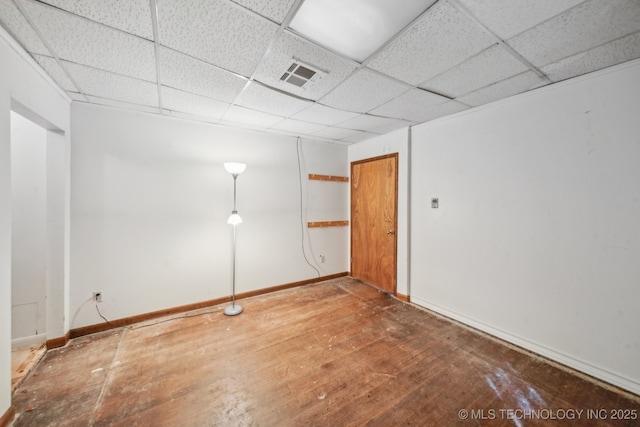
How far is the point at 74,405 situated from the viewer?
1.67m

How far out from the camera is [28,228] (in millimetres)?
2318

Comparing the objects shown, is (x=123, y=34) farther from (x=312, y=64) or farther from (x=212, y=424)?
(x=212, y=424)

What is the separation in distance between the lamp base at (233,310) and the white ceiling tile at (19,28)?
284cm

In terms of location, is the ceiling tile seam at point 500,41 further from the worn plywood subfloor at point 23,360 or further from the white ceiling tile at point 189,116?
the worn plywood subfloor at point 23,360

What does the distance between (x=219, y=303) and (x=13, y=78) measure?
111 inches

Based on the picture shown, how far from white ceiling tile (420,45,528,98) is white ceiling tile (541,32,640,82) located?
0.82ft

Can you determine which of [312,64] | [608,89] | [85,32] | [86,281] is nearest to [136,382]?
[86,281]

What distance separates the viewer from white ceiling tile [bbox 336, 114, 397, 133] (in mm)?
2957

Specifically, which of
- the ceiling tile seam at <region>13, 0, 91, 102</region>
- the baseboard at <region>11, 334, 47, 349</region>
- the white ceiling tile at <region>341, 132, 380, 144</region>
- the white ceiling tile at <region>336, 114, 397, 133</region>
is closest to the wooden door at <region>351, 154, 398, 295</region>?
the white ceiling tile at <region>341, 132, 380, 144</region>

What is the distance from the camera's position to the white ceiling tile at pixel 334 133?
342cm

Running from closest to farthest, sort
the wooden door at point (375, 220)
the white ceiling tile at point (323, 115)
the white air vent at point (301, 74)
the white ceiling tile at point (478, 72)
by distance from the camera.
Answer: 1. the white ceiling tile at point (478, 72)
2. the white air vent at point (301, 74)
3. the white ceiling tile at point (323, 115)
4. the wooden door at point (375, 220)

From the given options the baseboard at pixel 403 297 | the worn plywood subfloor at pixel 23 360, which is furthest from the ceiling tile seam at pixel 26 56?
the baseboard at pixel 403 297

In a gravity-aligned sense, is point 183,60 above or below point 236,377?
above

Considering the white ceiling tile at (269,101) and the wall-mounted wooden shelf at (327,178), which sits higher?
the white ceiling tile at (269,101)
